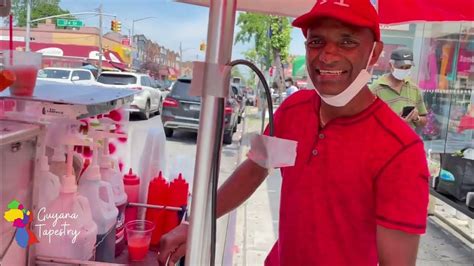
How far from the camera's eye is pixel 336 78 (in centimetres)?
131

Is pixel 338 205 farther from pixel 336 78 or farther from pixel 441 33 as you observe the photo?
pixel 441 33

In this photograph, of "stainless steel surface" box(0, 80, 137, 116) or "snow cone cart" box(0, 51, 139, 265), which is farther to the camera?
"stainless steel surface" box(0, 80, 137, 116)

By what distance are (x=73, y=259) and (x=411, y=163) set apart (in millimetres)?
958

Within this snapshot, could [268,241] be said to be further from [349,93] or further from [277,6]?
[349,93]

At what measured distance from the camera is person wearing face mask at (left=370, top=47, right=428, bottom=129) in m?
4.21

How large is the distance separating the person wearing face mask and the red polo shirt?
9.73 ft

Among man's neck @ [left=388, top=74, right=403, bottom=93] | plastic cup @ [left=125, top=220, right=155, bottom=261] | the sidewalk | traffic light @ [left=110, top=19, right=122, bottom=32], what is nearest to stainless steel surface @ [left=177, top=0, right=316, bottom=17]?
plastic cup @ [left=125, top=220, right=155, bottom=261]

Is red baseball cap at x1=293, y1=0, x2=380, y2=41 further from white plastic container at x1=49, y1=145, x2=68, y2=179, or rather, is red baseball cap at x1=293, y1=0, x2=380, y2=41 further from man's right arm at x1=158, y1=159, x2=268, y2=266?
white plastic container at x1=49, y1=145, x2=68, y2=179

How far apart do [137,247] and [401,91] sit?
3.53 meters

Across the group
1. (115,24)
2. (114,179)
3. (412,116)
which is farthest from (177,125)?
(114,179)

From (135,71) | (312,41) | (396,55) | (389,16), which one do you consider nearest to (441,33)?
(396,55)

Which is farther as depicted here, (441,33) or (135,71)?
(135,71)

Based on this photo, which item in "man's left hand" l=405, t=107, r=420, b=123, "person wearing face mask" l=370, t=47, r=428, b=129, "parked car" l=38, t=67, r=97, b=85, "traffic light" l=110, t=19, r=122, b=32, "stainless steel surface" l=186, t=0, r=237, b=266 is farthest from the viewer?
"person wearing face mask" l=370, t=47, r=428, b=129

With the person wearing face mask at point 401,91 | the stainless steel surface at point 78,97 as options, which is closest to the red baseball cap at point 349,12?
the stainless steel surface at point 78,97
